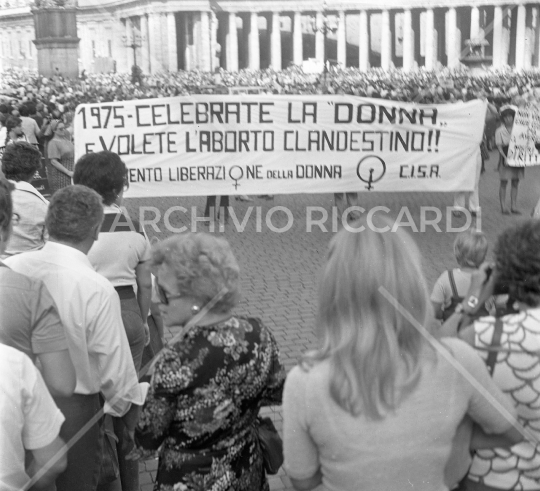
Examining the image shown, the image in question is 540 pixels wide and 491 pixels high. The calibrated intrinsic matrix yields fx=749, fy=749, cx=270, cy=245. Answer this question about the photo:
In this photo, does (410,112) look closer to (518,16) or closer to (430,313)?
(430,313)

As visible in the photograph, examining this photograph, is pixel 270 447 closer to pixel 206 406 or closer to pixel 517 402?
pixel 206 406

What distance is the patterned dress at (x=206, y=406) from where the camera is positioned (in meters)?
2.09

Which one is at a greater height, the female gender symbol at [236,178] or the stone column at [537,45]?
the stone column at [537,45]

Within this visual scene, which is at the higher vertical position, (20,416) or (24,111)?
(24,111)

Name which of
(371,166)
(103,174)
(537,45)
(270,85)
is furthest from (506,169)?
(537,45)

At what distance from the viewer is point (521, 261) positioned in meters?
2.29

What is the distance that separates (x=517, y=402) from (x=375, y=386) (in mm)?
546

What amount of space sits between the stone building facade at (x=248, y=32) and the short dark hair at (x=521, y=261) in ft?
40.2

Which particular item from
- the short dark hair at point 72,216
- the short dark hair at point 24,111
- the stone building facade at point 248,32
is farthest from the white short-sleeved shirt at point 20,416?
the stone building facade at point 248,32

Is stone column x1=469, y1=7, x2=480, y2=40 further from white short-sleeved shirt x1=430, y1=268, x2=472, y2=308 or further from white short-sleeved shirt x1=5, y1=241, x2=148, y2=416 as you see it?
white short-sleeved shirt x1=5, y1=241, x2=148, y2=416

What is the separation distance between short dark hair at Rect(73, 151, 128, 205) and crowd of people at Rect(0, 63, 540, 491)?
0.78 metres

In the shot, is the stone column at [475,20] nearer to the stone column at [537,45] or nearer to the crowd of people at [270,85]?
the stone column at [537,45]

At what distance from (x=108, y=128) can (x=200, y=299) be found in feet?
23.3

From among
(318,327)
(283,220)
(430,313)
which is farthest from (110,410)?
→ (283,220)
